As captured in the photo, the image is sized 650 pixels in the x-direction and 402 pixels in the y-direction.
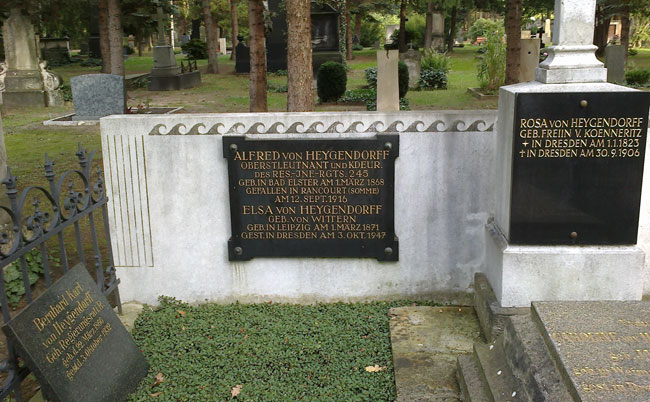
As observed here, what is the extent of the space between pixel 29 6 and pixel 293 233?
14.7 m

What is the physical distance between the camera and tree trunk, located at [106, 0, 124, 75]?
1884cm

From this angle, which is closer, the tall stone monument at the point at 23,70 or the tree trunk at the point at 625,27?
the tall stone monument at the point at 23,70

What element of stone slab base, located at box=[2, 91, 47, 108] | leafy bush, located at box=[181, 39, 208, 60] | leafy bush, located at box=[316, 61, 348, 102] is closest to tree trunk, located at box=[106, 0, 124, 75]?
stone slab base, located at box=[2, 91, 47, 108]

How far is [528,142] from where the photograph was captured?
4363mm

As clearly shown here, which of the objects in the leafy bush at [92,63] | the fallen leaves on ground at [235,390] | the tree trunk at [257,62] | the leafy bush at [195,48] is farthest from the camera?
the leafy bush at [195,48]

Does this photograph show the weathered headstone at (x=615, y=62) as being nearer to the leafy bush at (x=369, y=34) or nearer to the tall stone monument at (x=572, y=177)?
the tall stone monument at (x=572, y=177)

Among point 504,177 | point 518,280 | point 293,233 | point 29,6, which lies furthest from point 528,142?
point 29,6

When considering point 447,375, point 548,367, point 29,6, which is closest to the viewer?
point 548,367

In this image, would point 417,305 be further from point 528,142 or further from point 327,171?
point 528,142

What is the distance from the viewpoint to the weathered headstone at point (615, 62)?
2047cm

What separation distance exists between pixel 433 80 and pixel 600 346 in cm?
1950

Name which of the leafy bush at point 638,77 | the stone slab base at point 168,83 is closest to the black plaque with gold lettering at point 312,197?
the stone slab base at point 168,83

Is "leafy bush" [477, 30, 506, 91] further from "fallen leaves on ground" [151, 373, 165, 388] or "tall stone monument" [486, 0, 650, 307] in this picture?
"fallen leaves on ground" [151, 373, 165, 388]

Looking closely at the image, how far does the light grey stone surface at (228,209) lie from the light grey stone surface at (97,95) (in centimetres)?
1041
